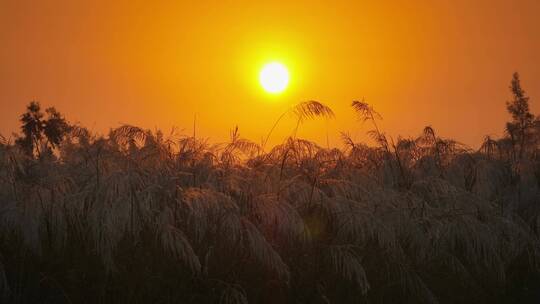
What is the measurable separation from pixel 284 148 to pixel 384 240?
1741 mm

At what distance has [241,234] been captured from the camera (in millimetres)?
5000

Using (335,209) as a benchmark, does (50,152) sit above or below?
above

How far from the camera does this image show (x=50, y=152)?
9.48m

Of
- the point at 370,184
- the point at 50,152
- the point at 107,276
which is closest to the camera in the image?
the point at 107,276

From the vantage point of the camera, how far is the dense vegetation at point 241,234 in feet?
16.9

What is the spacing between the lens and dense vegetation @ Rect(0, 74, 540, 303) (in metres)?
5.14

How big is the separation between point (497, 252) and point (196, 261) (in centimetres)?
339

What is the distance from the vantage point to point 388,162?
824 centimetres

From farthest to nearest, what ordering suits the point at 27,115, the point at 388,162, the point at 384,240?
the point at 27,115, the point at 388,162, the point at 384,240

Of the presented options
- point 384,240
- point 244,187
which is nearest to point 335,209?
point 384,240

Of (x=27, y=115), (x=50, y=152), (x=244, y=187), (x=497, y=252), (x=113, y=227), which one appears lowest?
(x=497, y=252)

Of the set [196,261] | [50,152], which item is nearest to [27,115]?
[50,152]

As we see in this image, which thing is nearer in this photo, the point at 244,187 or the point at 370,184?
the point at 244,187

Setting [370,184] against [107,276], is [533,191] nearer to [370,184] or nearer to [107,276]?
[370,184]
